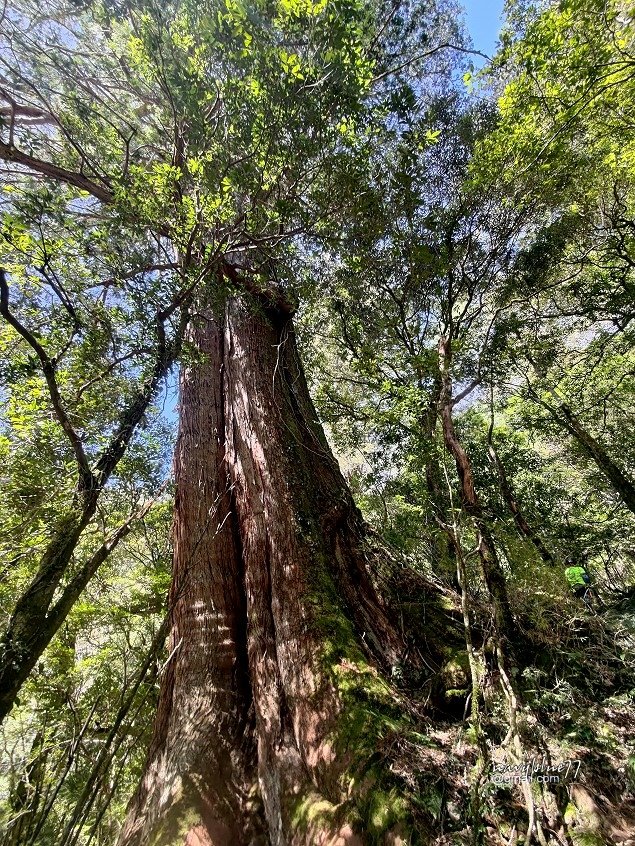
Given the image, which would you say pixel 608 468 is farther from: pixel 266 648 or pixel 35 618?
pixel 35 618

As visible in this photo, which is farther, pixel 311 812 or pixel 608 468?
pixel 608 468

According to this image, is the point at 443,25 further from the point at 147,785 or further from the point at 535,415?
the point at 147,785

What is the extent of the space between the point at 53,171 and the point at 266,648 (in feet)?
12.6

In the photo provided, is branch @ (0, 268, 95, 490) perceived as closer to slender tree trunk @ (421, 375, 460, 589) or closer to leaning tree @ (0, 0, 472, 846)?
leaning tree @ (0, 0, 472, 846)

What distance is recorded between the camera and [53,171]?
3.12 metres

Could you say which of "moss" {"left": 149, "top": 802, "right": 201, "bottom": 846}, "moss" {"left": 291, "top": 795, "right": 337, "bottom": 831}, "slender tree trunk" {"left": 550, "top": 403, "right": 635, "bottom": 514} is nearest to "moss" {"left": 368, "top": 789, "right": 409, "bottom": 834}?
"moss" {"left": 291, "top": 795, "right": 337, "bottom": 831}

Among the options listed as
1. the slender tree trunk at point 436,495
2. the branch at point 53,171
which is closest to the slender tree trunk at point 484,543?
the slender tree trunk at point 436,495

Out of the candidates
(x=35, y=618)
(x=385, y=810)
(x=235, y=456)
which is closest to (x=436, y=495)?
(x=235, y=456)

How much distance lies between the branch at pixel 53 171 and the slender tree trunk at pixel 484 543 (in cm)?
333

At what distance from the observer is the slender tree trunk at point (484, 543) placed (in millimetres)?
2688

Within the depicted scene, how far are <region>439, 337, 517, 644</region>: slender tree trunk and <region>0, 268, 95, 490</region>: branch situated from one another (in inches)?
107

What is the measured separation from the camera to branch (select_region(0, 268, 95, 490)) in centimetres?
200

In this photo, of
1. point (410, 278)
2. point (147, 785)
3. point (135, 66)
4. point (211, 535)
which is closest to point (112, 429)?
point (211, 535)

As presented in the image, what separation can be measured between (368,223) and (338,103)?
127cm
